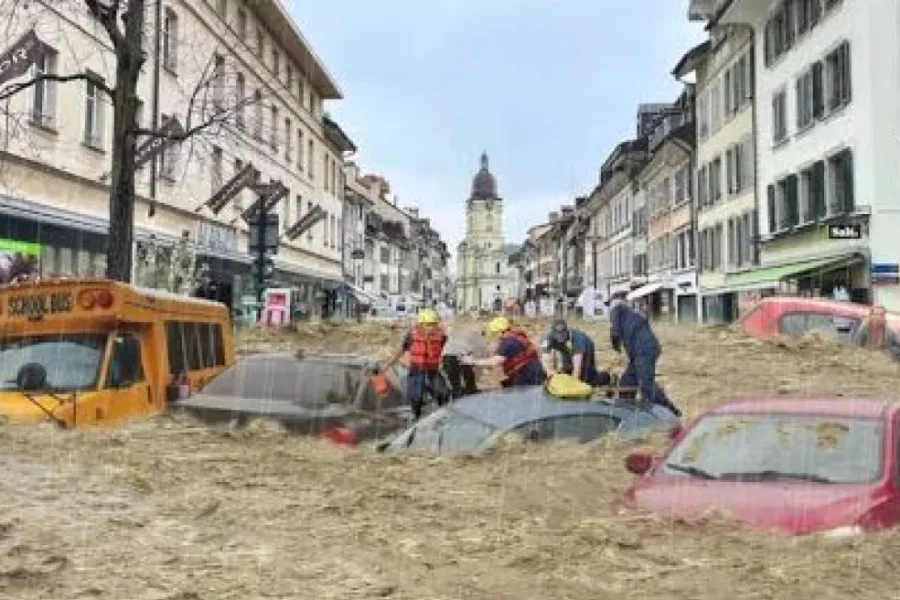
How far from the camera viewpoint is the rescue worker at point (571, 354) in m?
13.2

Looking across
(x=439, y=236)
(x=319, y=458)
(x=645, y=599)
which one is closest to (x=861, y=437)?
(x=645, y=599)

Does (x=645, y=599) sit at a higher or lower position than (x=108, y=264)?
lower

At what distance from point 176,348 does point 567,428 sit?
5.57 m

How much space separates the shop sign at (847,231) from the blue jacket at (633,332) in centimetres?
1777

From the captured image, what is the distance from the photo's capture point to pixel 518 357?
1306 centimetres

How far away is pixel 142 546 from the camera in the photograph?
20.5 ft

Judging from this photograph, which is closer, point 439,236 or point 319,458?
point 319,458

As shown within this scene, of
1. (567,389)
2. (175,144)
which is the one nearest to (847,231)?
(175,144)

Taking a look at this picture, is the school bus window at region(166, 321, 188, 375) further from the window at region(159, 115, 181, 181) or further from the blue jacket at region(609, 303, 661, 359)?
the window at region(159, 115, 181, 181)

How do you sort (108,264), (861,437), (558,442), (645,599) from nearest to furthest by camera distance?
(645,599) < (861,437) < (558,442) < (108,264)

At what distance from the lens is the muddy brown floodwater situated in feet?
18.3

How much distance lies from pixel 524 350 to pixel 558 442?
3736 millimetres

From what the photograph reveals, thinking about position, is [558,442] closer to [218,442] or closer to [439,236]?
[218,442]

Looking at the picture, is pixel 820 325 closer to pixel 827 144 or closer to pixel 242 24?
pixel 827 144
